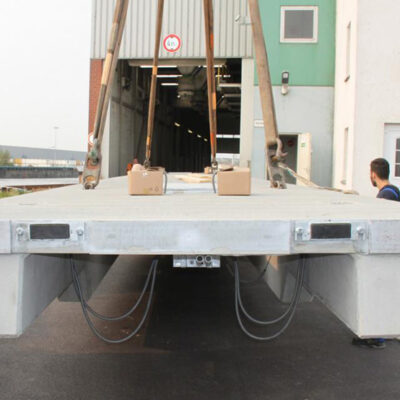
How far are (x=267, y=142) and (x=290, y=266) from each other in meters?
1.67

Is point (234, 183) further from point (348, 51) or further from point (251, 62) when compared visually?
point (251, 62)

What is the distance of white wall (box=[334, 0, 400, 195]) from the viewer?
40.8ft

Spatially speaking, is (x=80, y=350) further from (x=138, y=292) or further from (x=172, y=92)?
(x=172, y=92)

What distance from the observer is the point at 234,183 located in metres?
4.39

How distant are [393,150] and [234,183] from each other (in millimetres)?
9389

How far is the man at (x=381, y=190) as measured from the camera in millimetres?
4566

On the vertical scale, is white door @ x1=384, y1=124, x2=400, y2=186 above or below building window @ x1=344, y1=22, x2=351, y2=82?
below

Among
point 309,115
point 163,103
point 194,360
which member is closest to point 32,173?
point 163,103

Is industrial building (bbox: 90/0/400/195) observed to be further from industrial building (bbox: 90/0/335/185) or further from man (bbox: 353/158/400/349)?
man (bbox: 353/158/400/349)

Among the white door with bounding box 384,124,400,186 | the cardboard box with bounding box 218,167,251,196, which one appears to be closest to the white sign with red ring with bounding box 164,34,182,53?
the white door with bounding box 384,124,400,186

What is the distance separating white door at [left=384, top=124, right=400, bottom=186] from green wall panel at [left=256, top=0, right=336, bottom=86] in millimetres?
3671

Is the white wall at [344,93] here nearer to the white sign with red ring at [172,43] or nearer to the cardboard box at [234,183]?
the white sign with red ring at [172,43]

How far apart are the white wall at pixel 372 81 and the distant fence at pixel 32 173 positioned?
2241 centimetres

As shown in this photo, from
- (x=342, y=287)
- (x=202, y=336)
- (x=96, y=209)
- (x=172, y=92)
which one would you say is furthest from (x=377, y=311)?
(x=172, y=92)
